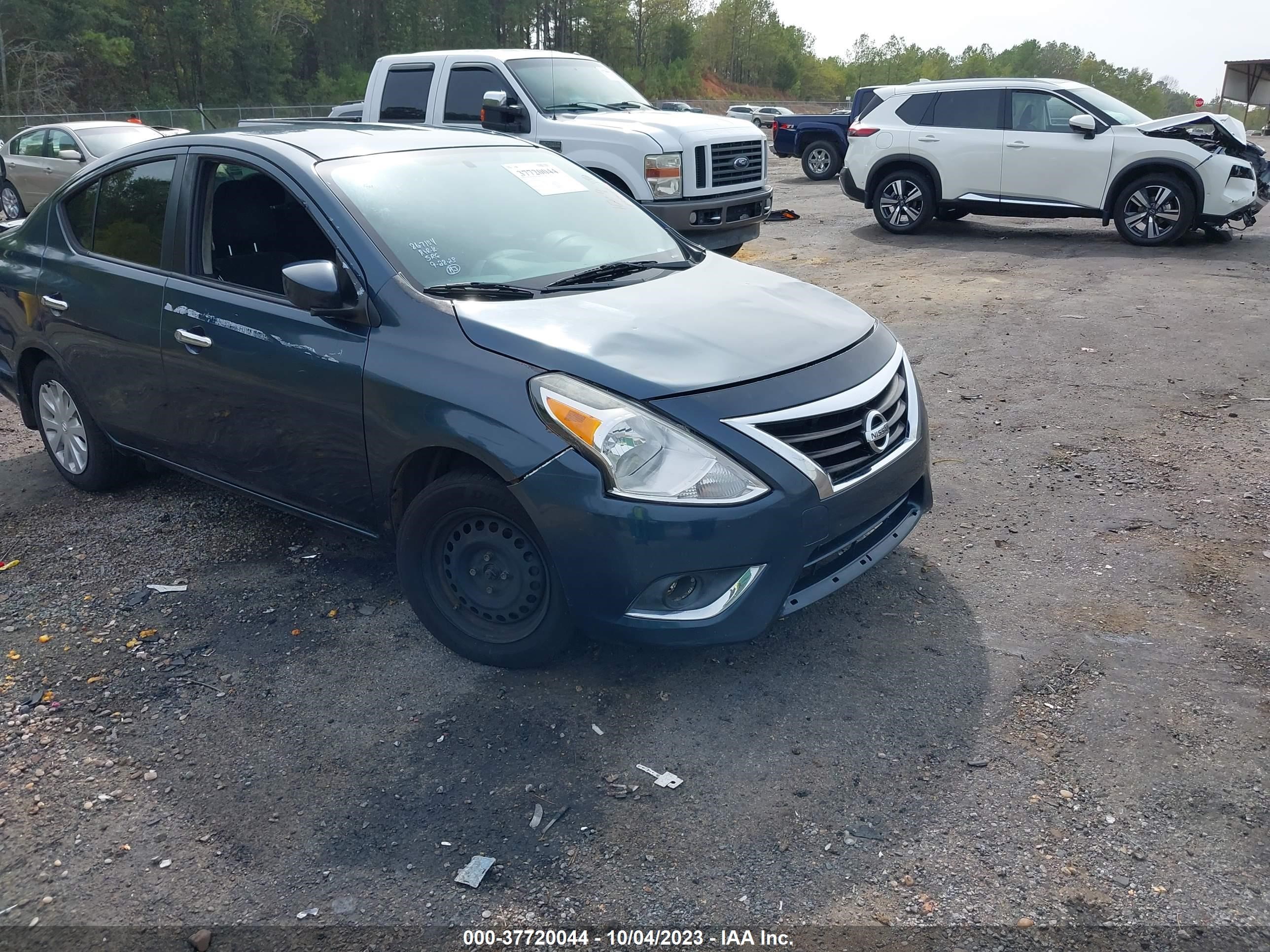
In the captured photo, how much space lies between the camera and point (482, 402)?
3289 millimetres

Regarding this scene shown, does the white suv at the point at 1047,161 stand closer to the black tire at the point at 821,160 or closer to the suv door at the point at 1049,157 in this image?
the suv door at the point at 1049,157

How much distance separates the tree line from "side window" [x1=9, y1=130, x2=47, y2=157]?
31.5 meters

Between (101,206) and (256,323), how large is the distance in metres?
1.52

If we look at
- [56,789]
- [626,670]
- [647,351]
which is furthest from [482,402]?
[56,789]

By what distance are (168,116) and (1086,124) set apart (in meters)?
37.9

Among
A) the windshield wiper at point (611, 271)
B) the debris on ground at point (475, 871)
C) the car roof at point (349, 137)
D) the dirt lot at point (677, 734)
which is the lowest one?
the debris on ground at point (475, 871)

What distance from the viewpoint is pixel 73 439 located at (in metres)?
5.25

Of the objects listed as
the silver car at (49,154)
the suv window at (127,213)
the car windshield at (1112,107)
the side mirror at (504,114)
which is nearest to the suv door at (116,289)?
the suv window at (127,213)

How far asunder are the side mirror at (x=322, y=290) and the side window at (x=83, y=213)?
187 centimetres

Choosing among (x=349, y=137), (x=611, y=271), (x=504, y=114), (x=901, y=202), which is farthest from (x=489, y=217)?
(x=901, y=202)

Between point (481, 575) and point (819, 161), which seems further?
point (819, 161)

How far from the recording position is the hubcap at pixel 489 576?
341cm

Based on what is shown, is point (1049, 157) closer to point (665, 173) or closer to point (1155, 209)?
point (1155, 209)

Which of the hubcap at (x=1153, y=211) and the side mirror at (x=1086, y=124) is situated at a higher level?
the side mirror at (x=1086, y=124)
